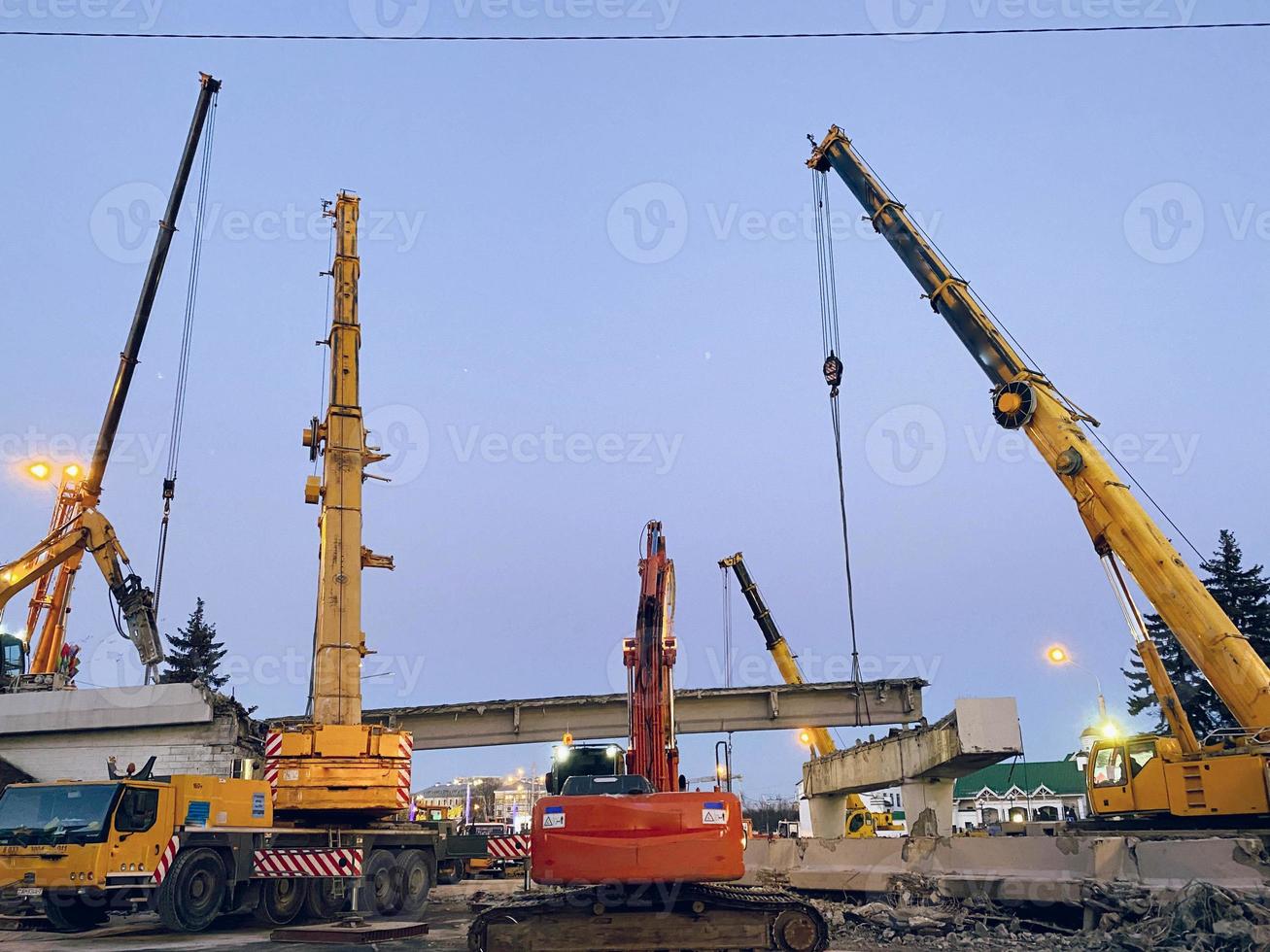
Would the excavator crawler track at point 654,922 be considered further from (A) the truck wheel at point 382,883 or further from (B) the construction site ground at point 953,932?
(A) the truck wheel at point 382,883

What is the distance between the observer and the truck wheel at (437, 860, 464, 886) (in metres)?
23.0

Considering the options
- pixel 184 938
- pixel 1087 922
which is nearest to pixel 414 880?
pixel 184 938

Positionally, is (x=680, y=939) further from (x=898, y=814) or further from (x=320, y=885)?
(x=898, y=814)

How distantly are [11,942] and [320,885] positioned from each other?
210 inches

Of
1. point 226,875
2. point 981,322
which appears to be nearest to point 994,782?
point 981,322

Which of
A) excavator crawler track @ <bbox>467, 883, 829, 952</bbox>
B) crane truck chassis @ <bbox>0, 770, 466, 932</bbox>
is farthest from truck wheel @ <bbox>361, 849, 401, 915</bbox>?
excavator crawler track @ <bbox>467, 883, 829, 952</bbox>

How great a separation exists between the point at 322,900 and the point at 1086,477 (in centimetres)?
1654

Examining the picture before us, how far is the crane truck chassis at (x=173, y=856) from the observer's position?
15.5 meters

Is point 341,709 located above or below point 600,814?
above

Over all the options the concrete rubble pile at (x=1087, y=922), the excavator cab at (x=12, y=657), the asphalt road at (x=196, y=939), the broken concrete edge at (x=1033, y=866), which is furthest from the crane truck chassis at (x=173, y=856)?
the excavator cab at (x=12, y=657)

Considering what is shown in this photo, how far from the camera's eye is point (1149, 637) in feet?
61.0

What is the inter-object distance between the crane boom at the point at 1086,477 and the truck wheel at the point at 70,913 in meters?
18.4

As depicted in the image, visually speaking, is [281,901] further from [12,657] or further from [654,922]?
[12,657]

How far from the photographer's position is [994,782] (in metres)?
85.9
